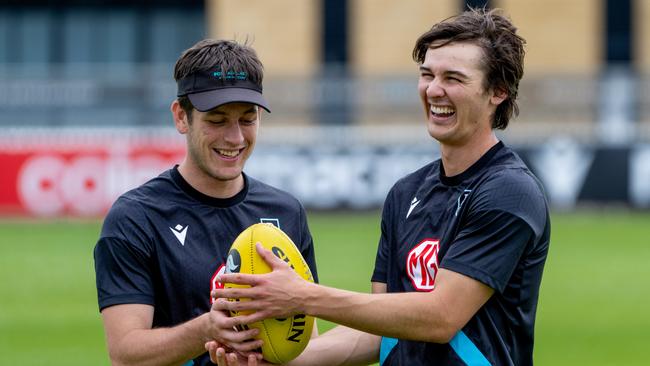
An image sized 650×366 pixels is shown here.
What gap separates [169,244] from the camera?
526 centimetres

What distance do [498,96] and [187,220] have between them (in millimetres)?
1396

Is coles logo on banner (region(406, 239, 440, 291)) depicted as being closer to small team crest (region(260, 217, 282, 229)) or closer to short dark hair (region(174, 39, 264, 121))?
small team crest (region(260, 217, 282, 229))

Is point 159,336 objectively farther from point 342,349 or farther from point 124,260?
point 342,349

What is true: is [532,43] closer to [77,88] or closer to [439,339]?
[77,88]

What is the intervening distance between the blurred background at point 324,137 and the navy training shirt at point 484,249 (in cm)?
643

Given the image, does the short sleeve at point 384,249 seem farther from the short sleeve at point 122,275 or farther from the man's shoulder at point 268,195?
the short sleeve at point 122,275

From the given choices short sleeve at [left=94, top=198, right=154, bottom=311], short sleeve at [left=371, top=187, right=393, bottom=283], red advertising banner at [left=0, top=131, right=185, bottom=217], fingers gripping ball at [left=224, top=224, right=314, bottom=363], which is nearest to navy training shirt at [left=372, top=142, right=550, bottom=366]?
short sleeve at [left=371, top=187, right=393, bottom=283]

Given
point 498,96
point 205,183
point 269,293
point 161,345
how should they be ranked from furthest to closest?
1. point 205,183
2. point 498,96
3. point 161,345
4. point 269,293

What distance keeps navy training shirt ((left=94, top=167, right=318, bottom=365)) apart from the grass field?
6011mm

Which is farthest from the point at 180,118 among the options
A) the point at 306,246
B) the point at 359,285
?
the point at 359,285

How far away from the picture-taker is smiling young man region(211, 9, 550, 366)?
475 cm

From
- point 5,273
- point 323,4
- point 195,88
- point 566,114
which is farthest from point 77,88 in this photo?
point 195,88

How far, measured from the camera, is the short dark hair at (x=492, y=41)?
500cm

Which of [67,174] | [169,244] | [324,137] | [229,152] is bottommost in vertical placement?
[67,174]
